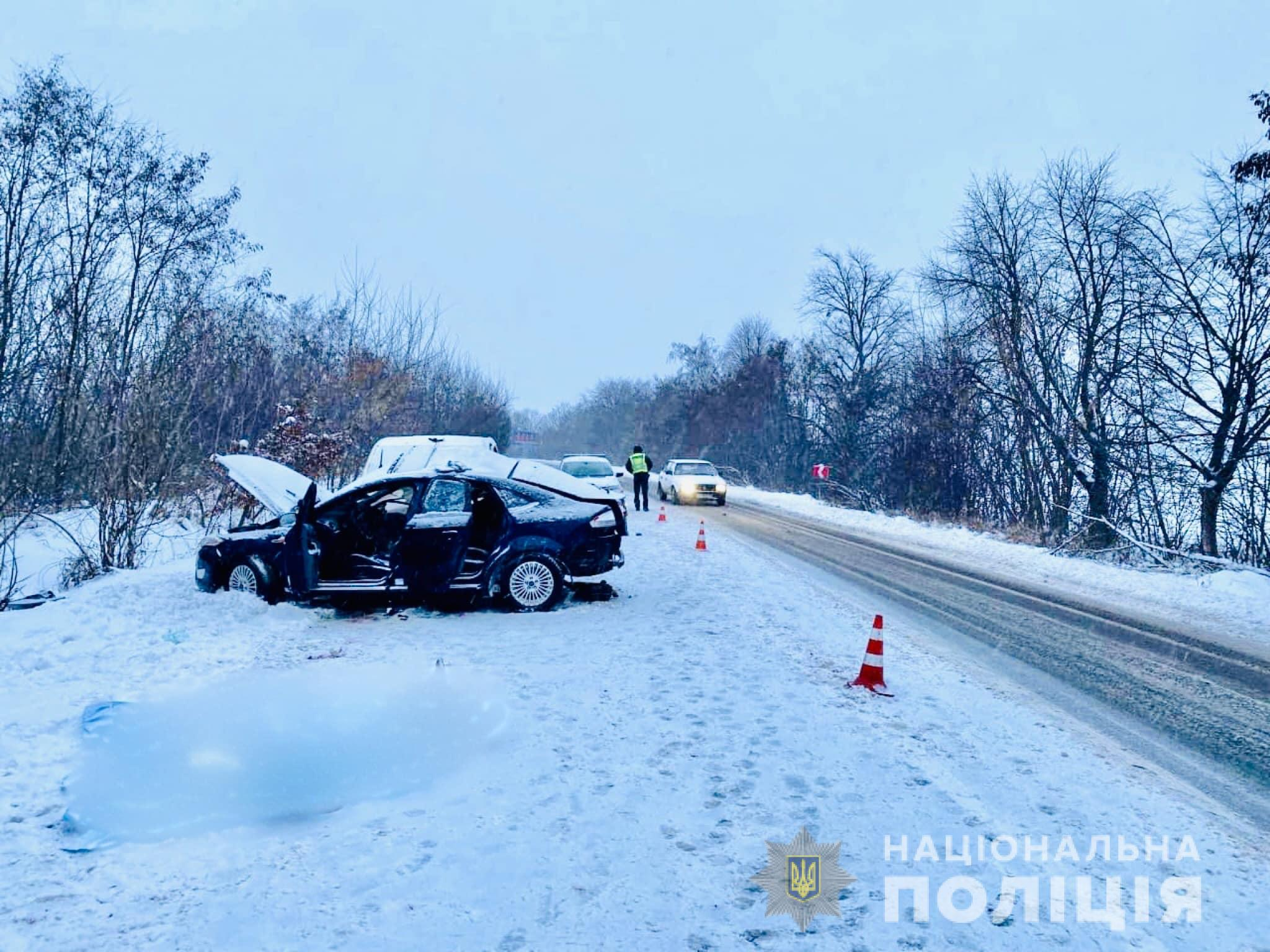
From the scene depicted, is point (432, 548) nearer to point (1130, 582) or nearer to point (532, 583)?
point (532, 583)

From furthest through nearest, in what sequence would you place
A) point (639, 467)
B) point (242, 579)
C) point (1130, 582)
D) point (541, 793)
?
point (639, 467)
point (1130, 582)
point (242, 579)
point (541, 793)

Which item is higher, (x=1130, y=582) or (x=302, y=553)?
(x=302, y=553)

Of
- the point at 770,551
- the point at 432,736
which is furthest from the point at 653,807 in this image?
the point at 770,551

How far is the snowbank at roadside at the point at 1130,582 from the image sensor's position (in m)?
8.91

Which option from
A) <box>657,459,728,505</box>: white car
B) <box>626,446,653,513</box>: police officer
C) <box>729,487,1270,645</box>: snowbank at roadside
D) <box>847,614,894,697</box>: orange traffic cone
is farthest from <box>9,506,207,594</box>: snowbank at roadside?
<box>657,459,728,505</box>: white car

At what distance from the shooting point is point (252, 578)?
8180 millimetres

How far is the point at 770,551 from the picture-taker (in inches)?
564

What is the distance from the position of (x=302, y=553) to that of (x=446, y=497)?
65.2 inches

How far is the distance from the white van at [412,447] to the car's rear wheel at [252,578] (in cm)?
332

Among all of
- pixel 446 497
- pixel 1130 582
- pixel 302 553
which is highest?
pixel 446 497

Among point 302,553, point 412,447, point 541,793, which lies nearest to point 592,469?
point 412,447

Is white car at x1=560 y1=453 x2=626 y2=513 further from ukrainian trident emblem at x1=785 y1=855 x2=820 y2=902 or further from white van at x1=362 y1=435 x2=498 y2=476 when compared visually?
ukrainian trident emblem at x1=785 y1=855 x2=820 y2=902

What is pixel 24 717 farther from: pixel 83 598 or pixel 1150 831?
pixel 1150 831

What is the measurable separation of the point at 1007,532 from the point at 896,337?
2277 centimetres
